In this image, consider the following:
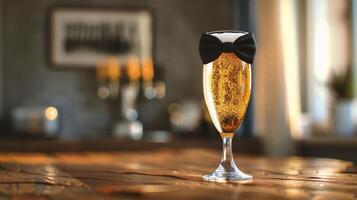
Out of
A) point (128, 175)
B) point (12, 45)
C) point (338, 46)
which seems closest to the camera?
point (128, 175)

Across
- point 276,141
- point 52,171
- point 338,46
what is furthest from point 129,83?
point 52,171

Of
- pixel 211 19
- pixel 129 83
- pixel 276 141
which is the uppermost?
pixel 211 19

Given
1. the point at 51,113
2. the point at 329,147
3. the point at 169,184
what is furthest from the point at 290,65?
the point at 169,184

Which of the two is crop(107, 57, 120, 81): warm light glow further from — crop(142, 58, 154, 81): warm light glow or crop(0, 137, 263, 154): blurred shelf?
crop(0, 137, 263, 154): blurred shelf

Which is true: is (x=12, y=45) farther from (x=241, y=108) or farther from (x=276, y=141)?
(x=241, y=108)

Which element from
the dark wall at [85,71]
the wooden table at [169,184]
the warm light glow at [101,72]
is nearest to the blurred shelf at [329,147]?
the dark wall at [85,71]

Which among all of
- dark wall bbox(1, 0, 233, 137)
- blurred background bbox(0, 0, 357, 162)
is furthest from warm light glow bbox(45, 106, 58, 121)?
dark wall bbox(1, 0, 233, 137)

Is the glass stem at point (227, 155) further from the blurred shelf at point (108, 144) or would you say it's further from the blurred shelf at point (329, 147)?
the blurred shelf at point (108, 144)
